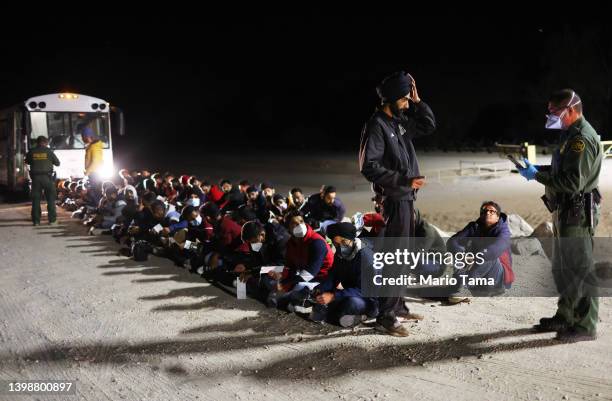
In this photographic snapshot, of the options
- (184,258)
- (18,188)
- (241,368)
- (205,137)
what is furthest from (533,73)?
(241,368)

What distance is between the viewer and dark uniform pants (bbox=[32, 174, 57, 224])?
36.9ft

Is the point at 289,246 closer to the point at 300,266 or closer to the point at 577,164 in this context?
the point at 300,266

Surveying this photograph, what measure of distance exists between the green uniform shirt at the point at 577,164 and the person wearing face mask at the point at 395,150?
923mm

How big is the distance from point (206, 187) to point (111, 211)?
5.66ft

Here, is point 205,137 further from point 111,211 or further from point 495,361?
point 495,361

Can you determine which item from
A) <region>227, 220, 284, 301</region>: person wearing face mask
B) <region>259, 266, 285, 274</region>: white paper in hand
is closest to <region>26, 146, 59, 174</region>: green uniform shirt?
<region>227, 220, 284, 301</region>: person wearing face mask

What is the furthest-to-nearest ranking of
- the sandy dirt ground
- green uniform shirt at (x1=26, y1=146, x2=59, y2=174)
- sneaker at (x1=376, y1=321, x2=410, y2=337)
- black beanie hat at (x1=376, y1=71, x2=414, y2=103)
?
green uniform shirt at (x1=26, y1=146, x2=59, y2=174), sneaker at (x1=376, y1=321, x2=410, y2=337), black beanie hat at (x1=376, y1=71, x2=414, y2=103), the sandy dirt ground

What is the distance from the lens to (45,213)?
43.5 feet

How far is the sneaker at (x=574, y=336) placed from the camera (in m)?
4.45

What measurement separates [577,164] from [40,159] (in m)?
9.66

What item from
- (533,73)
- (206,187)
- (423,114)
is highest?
(533,73)

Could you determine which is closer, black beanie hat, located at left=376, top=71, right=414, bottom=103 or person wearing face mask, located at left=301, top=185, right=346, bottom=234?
black beanie hat, located at left=376, top=71, right=414, bottom=103

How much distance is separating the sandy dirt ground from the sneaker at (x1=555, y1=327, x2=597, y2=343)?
0.17 feet

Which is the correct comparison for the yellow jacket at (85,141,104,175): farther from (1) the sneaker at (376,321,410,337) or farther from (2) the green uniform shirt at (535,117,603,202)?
(2) the green uniform shirt at (535,117,603,202)
